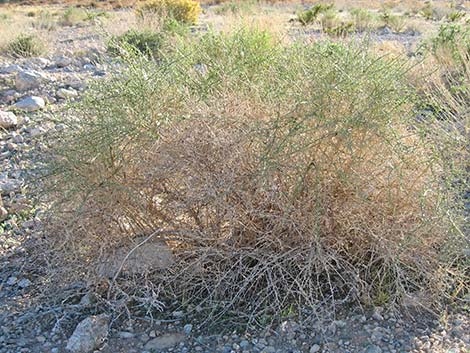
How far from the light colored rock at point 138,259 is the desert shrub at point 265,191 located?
0.14 feet

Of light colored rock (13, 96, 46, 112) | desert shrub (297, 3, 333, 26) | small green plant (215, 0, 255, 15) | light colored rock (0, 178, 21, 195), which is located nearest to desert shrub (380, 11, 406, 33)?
desert shrub (297, 3, 333, 26)

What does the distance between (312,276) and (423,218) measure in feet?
2.07

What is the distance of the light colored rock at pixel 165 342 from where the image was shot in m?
2.79

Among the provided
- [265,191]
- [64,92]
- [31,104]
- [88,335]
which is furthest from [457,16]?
[88,335]

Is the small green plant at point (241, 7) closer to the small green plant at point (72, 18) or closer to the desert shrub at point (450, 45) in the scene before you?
the desert shrub at point (450, 45)

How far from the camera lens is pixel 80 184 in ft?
10.1

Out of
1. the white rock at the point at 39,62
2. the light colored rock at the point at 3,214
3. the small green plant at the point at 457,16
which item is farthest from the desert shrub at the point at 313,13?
the light colored rock at the point at 3,214

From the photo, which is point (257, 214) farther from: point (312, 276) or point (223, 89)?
point (223, 89)

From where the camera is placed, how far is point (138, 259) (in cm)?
311

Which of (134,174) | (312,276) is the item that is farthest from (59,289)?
(312,276)

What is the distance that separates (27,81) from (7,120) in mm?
1563

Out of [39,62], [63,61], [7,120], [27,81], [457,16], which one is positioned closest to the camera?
[7,120]

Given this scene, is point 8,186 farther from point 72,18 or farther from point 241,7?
point 72,18

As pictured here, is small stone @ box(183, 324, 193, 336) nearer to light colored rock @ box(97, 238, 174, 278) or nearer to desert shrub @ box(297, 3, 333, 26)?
light colored rock @ box(97, 238, 174, 278)
